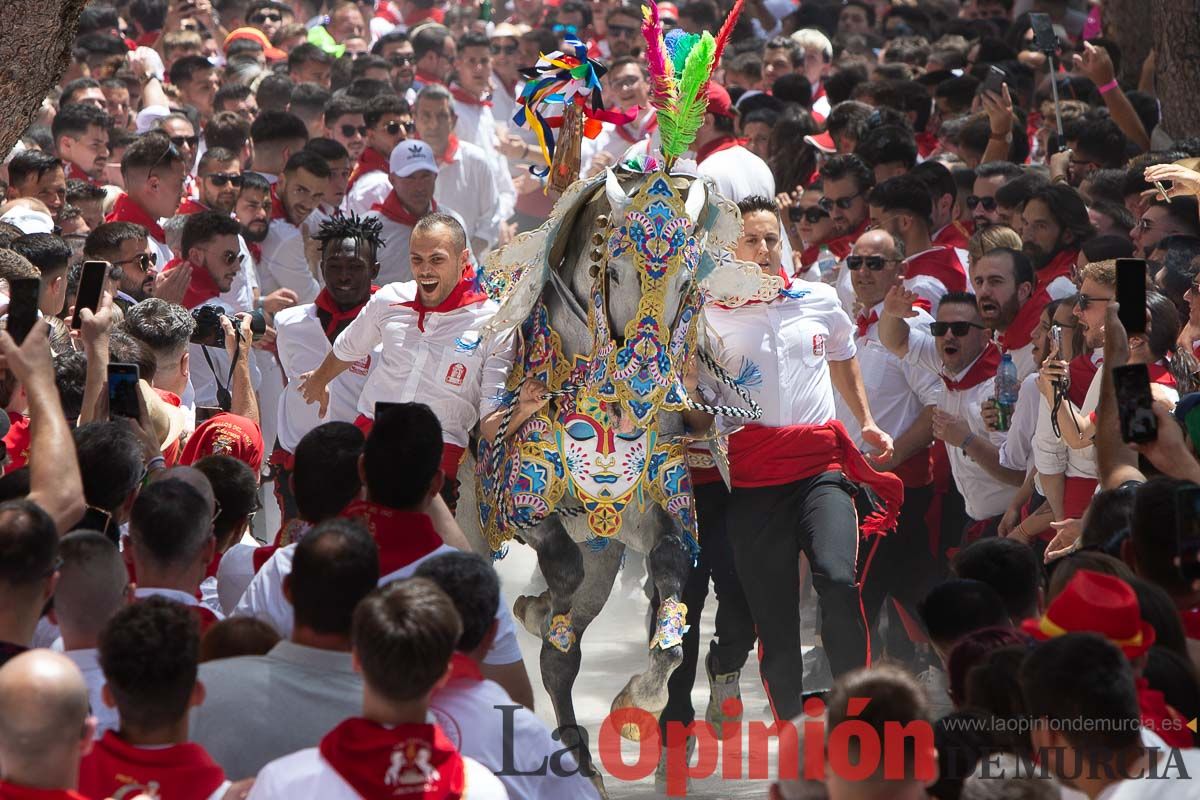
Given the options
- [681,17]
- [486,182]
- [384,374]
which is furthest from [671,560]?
[681,17]

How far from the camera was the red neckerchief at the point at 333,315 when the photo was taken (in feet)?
26.6

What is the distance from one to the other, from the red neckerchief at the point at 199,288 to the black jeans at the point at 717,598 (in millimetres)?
2822

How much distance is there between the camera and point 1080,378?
699 centimetres

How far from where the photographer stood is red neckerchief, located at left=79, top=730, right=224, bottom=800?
3.52 meters

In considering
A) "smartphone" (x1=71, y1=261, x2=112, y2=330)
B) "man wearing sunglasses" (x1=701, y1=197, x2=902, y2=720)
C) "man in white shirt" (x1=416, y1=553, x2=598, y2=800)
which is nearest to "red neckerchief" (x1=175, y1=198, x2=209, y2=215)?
"man wearing sunglasses" (x1=701, y1=197, x2=902, y2=720)

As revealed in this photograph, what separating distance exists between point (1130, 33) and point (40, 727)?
12.6 metres

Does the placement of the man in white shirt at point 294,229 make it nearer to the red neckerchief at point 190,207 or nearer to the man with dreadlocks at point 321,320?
the red neckerchief at point 190,207

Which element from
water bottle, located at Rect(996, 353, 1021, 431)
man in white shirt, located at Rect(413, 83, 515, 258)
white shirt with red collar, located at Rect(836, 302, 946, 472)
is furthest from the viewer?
man in white shirt, located at Rect(413, 83, 515, 258)

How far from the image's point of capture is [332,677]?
3.98 metres

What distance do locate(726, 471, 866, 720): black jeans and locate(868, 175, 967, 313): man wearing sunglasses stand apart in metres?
2.19

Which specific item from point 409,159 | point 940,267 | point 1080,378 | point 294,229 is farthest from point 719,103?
Result: point 1080,378

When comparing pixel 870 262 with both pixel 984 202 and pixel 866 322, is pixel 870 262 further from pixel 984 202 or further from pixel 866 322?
pixel 984 202

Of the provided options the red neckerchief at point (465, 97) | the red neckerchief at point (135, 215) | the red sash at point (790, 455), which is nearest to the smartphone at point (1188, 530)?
the red sash at point (790, 455)

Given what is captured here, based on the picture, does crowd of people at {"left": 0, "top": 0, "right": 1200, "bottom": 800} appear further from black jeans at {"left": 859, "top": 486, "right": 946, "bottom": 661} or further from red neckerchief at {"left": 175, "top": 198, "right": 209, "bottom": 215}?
red neckerchief at {"left": 175, "top": 198, "right": 209, "bottom": 215}
